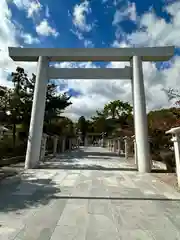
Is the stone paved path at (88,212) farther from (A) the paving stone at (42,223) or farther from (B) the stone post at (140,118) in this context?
(B) the stone post at (140,118)

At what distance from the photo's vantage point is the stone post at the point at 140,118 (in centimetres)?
628

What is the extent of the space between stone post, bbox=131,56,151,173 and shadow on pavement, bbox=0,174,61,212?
355cm

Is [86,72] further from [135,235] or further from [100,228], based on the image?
[135,235]

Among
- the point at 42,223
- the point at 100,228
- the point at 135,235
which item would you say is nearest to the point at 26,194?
the point at 42,223

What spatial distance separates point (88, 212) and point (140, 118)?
4.72 meters

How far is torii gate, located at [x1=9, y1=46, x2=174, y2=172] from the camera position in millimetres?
6707

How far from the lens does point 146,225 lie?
2.21m

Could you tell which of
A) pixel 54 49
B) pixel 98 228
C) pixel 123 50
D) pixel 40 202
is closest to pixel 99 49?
pixel 123 50

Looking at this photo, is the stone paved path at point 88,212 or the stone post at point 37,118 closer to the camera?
the stone paved path at point 88,212

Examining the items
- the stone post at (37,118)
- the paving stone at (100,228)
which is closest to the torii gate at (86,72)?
the stone post at (37,118)

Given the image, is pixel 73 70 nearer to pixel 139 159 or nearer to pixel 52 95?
pixel 139 159

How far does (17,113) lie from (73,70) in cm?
653

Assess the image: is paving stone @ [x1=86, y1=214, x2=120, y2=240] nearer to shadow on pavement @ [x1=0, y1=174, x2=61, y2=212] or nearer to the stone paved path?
the stone paved path

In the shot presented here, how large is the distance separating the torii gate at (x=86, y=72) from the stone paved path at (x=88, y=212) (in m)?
2.80
